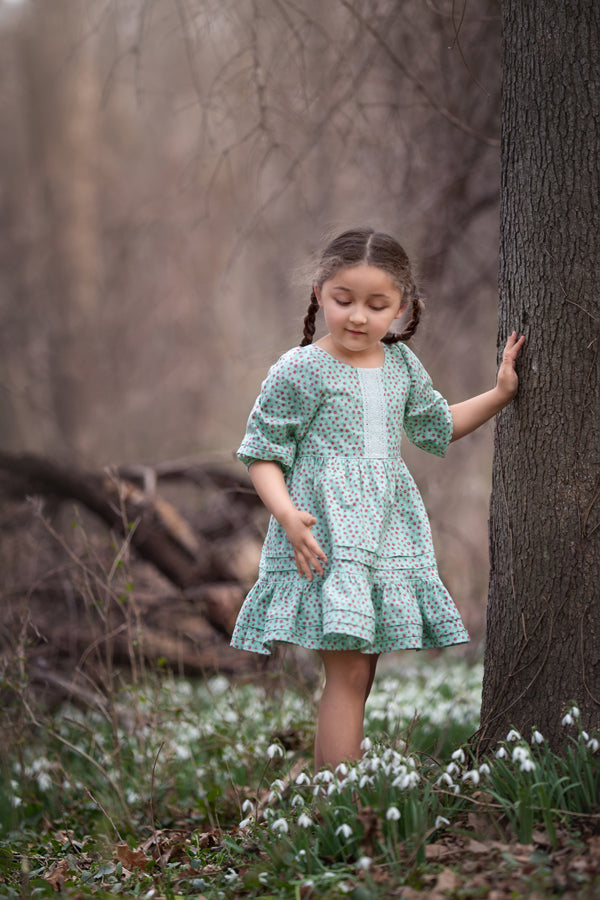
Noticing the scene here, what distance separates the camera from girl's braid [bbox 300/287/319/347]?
123 inches

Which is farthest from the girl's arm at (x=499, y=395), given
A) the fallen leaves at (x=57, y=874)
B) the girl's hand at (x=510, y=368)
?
the fallen leaves at (x=57, y=874)

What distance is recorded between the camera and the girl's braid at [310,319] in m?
3.14

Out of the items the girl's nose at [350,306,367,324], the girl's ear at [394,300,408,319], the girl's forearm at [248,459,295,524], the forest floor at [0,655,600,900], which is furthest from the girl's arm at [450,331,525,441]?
the forest floor at [0,655,600,900]

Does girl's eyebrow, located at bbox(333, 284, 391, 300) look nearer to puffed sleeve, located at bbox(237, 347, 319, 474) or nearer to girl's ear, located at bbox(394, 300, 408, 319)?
girl's ear, located at bbox(394, 300, 408, 319)

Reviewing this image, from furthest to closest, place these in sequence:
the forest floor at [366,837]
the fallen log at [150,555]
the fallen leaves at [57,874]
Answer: the fallen log at [150,555]
the fallen leaves at [57,874]
the forest floor at [366,837]

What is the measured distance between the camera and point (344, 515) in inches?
112

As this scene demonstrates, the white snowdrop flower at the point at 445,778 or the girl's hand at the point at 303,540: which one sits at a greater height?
the girl's hand at the point at 303,540

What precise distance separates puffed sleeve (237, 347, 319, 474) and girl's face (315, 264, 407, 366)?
174 millimetres

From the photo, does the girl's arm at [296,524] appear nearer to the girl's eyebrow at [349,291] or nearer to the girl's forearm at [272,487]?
the girl's forearm at [272,487]

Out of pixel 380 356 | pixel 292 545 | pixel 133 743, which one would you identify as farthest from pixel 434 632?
pixel 133 743

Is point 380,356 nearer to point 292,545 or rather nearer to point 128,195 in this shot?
point 292,545

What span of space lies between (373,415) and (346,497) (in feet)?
1.01

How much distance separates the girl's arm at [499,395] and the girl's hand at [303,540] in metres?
0.75

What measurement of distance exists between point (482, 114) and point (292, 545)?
11.7 feet
